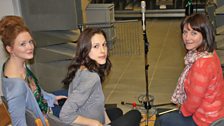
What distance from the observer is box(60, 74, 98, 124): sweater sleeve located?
1.68 metres

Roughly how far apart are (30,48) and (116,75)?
2229 millimetres

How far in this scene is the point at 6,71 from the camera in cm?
182

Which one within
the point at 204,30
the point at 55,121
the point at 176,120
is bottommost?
the point at 176,120

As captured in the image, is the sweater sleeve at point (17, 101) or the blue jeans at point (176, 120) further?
the blue jeans at point (176, 120)

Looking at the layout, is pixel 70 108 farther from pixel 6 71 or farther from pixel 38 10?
→ pixel 38 10

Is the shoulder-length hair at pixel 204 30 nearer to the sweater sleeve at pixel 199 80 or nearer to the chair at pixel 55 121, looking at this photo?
the sweater sleeve at pixel 199 80

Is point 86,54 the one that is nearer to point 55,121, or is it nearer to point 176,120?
point 55,121

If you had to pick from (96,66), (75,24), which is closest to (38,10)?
(75,24)

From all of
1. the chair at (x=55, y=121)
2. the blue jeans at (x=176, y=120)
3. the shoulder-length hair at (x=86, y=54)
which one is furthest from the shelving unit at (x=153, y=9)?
the chair at (x=55, y=121)

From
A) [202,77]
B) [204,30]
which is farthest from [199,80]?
[204,30]

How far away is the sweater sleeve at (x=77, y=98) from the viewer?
168 cm

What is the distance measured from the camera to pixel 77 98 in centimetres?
169

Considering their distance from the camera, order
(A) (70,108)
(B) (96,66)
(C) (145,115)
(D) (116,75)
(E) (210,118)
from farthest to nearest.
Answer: (D) (116,75)
(C) (145,115)
(E) (210,118)
(B) (96,66)
(A) (70,108)

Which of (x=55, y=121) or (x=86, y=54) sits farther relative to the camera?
(x=86, y=54)
